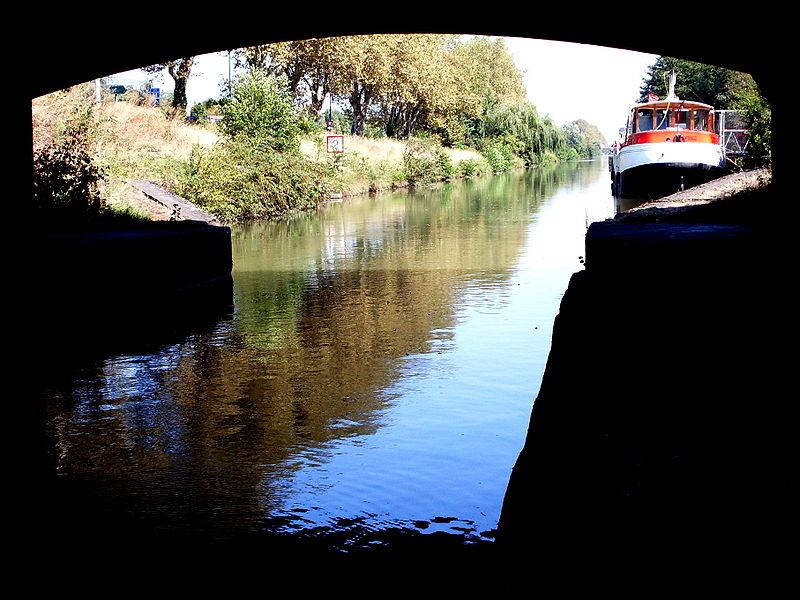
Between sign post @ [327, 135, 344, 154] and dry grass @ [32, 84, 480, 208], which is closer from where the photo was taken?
dry grass @ [32, 84, 480, 208]

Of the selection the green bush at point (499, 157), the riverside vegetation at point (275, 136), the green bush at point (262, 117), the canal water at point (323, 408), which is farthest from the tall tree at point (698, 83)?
the canal water at point (323, 408)

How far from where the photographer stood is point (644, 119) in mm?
33875

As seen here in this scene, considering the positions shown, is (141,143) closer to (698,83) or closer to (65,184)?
(65,184)

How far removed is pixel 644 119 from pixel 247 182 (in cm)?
1385

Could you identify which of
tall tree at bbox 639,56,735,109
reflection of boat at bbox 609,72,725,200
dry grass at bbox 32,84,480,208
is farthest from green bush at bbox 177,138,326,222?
tall tree at bbox 639,56,735,109

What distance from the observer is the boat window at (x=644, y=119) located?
3369 cm

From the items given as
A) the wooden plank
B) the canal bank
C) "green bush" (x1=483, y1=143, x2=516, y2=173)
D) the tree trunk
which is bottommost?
the canal bank

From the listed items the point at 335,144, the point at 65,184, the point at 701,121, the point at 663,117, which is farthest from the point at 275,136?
the point at 701,121

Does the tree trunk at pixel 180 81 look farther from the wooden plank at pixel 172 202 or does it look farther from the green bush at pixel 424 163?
the wooden plank at pixel 172 202

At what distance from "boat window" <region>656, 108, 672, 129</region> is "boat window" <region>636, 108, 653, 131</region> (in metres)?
0.33

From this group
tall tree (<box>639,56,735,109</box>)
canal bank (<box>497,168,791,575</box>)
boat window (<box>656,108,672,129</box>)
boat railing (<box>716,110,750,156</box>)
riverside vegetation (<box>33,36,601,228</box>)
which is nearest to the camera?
canal bank (<box>497,168,791,575</box>)

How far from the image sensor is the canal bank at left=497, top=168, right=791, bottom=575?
3488 mm

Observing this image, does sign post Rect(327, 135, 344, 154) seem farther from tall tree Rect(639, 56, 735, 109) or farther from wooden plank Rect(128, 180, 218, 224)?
tall tree Rect(639, 56, 735, 109)

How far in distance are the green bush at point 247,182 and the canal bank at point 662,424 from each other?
18.0 meters
